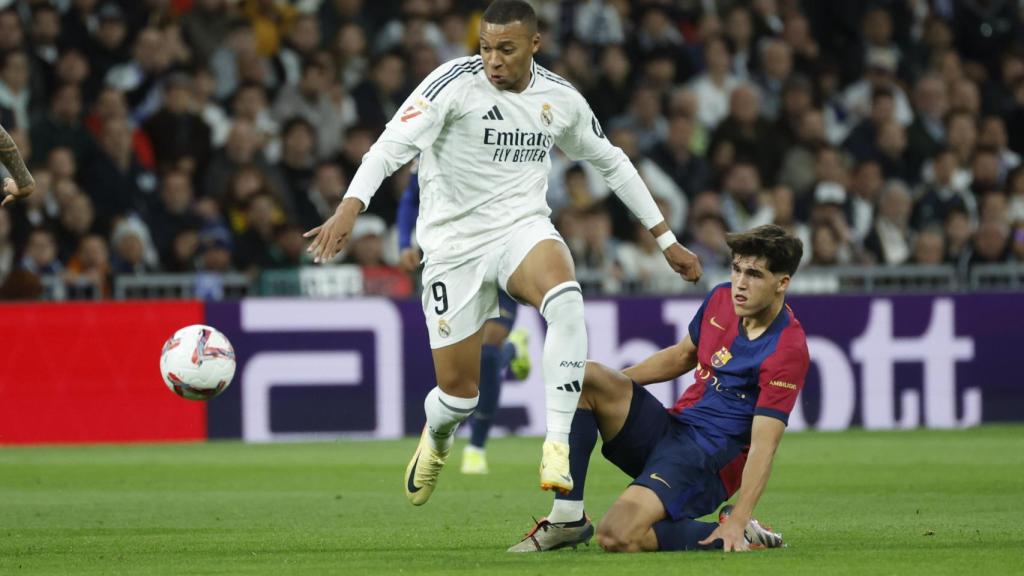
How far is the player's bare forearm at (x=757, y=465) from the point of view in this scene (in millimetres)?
6801

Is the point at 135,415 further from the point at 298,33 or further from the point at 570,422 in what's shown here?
the point at 570,422

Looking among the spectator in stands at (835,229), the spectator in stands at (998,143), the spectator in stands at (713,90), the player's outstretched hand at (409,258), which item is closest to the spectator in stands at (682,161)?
the spectator in stands at (713,90)

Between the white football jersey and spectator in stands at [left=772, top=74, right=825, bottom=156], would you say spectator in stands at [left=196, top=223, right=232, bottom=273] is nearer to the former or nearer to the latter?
spectator in stands at [left=772, top=74, right=825, bottom=156]

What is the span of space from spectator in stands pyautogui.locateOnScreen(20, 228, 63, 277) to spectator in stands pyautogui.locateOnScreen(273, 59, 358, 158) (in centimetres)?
302

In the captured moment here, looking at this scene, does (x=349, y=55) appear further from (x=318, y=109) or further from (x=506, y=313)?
(x=506, y=313)

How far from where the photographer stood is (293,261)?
1512 cm

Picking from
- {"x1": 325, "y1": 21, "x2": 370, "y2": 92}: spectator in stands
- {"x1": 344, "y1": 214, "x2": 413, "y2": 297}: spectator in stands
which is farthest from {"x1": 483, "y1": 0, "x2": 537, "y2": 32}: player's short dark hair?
{"x1": 325, "y1": 21, "x2": 370, "y2": 92}: spectator in stands

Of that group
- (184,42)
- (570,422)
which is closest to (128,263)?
(184,42)

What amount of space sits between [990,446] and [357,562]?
25.9 feet

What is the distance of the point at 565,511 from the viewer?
7.15 m

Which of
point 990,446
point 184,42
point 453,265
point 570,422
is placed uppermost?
point 184,42

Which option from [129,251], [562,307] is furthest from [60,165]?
[562,307]

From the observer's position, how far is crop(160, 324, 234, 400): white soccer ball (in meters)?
8.91

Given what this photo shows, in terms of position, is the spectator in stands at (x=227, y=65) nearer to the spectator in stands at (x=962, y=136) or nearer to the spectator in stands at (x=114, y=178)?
the spectator in stands at (x=114, y=178)
